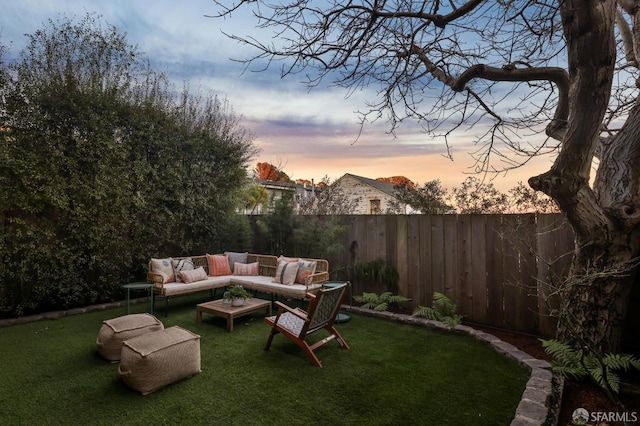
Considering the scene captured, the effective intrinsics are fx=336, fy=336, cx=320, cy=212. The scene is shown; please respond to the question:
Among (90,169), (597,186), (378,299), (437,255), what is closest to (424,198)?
(437,255)

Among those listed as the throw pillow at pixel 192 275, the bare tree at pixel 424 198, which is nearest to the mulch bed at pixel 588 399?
the bare tree at pixel 424 198

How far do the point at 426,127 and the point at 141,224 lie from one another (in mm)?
4989

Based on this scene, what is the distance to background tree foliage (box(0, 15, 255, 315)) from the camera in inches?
183

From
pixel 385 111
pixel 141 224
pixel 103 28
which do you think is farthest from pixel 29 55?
pixel 385 111

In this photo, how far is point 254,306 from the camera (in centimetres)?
460

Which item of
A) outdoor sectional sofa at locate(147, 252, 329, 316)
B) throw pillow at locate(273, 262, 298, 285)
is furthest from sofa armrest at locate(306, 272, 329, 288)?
throw pillow at locate(273, 262, 298, 285)

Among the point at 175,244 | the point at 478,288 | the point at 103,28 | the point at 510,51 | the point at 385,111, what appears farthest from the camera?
the point at 175,244

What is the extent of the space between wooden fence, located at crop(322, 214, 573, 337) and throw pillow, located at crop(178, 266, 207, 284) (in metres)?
2.68

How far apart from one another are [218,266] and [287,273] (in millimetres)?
1504

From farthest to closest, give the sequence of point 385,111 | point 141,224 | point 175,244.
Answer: point 175,244
point 141,224
point 385,111

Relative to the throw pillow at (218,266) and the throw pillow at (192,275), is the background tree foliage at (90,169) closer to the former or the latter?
the throw pillow at (218,266)

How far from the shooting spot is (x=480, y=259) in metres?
4.58

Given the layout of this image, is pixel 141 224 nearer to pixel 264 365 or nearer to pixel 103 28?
pixel 103 28

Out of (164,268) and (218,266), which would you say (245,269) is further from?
(164,268)
